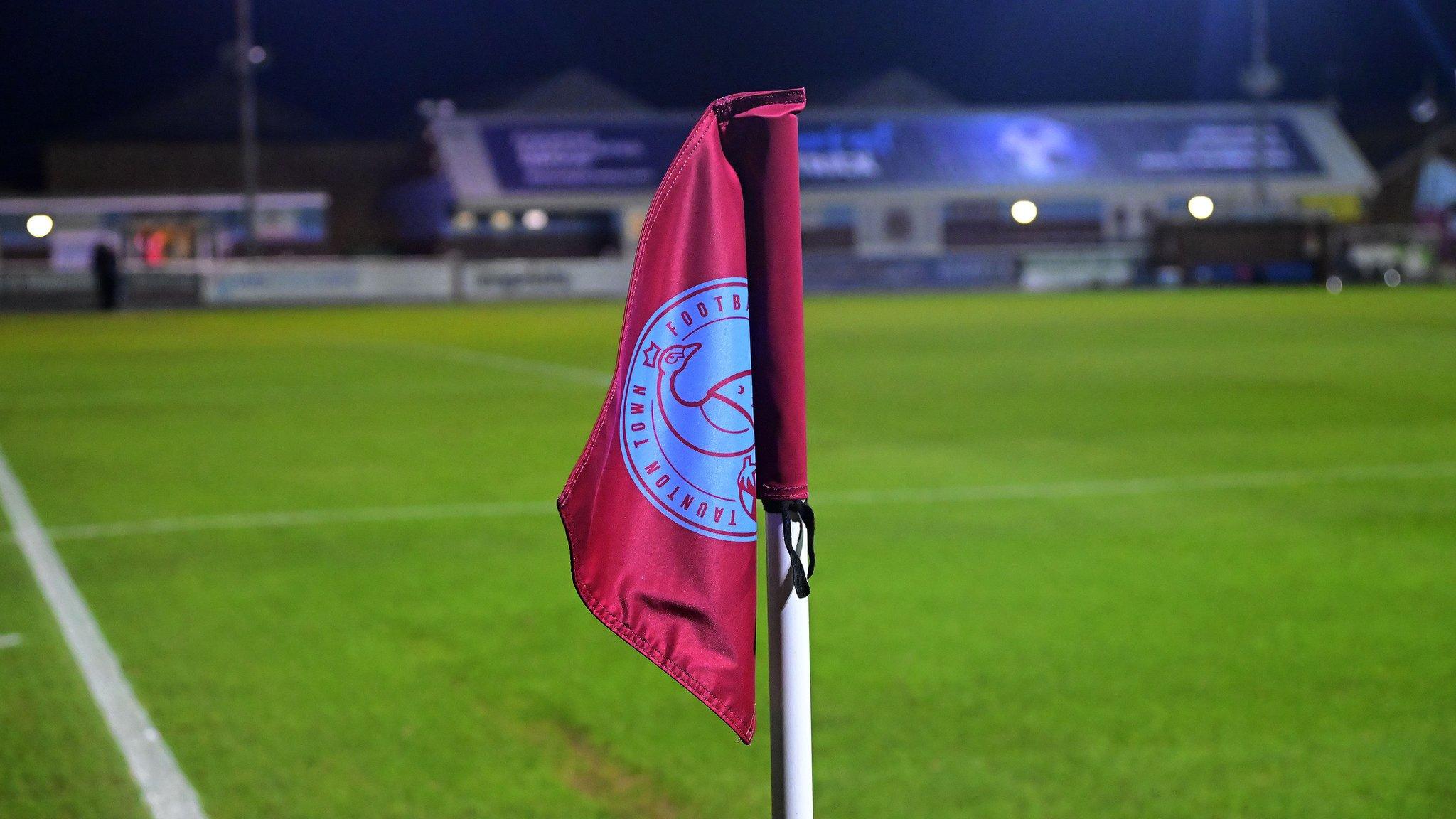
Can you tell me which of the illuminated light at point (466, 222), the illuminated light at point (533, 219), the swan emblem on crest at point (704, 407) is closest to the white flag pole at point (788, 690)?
the swan emblem on crest at point (704, 407)

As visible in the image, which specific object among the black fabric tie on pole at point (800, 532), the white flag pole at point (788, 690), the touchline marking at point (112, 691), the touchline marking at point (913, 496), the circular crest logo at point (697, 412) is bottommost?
the touchline marking at point (913, 496)

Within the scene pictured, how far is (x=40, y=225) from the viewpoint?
61.0m

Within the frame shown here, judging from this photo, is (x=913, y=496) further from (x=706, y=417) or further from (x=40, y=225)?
(x=40, y=225)

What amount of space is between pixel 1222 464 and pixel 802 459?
336 inches

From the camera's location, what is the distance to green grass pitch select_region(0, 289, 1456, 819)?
14.1 feet

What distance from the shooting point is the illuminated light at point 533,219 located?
5908cm

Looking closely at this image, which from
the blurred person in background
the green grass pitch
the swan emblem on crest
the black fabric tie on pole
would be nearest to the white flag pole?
the black fabric tie on pole

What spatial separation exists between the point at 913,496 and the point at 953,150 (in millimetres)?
54449

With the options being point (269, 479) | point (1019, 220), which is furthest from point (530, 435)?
point (1019, 220)

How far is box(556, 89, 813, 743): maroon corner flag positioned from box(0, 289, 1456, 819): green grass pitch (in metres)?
1.88

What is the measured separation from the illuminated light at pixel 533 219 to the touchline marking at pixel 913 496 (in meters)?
50.7

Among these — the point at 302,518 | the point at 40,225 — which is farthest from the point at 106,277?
the point at 302,518

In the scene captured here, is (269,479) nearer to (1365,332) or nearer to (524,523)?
(524,523)

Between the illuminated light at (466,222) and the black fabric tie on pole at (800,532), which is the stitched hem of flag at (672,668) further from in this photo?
the illuminated light at (466,222)
